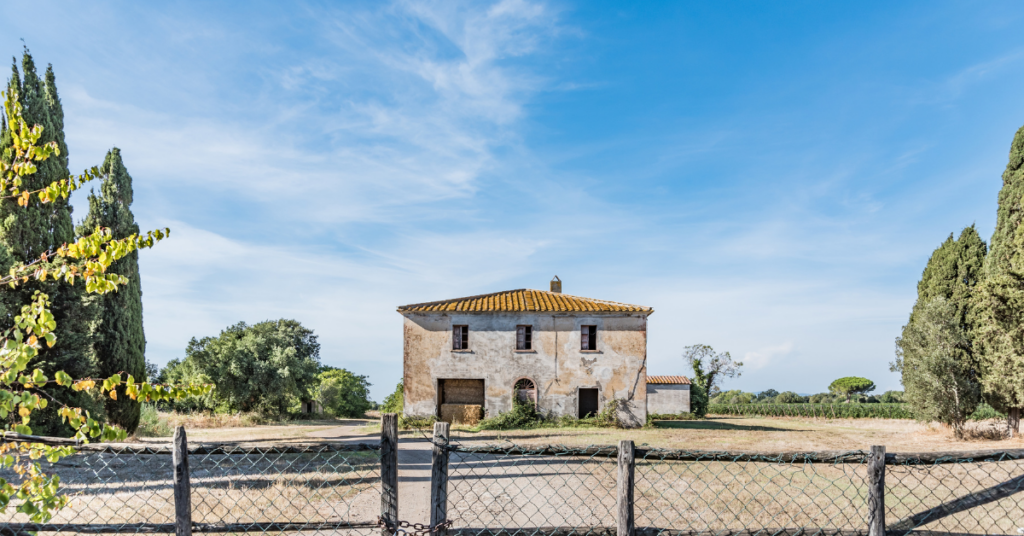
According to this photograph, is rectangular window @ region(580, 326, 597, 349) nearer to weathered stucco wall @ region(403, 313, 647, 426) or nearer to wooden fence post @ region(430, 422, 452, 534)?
weathered stucco wall @ region(403, 313, 647, 426)

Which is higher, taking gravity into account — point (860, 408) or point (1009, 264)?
point (1009, 264)

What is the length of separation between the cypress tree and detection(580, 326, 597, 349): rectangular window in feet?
59.3

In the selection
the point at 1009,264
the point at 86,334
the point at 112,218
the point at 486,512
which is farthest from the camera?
the point at 1009,264

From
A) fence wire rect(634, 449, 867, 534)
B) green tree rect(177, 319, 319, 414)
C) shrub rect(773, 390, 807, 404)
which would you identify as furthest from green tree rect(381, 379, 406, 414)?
shrub rect(773, 390, 807, 404)

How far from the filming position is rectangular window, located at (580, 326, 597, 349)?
25.8m

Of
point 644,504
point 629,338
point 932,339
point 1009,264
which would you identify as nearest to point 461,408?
point 629,338

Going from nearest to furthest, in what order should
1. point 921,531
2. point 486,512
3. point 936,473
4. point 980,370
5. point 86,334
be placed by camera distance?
point 921,531 < point 486,512 < point 936,473 < point 86,334 < point 980,370

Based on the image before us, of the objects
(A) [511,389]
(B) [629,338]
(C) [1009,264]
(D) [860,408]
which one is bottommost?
(D) [860,408]

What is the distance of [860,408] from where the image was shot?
40938mm

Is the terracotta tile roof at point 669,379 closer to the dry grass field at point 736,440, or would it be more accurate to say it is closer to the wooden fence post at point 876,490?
the dry grass field at point 736,440

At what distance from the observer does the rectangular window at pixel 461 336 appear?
26.1 metres

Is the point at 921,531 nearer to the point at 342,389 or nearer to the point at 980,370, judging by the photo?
the point at 980,370

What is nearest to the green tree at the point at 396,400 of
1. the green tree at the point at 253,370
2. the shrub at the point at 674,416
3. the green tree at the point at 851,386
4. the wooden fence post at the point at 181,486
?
the green tree at the point at 253,370

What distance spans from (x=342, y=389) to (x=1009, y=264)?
38196 mm
